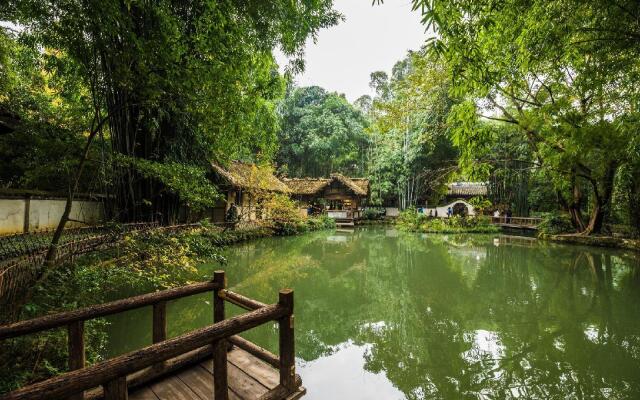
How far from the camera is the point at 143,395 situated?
2285 millimetres

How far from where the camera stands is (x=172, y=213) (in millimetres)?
7902

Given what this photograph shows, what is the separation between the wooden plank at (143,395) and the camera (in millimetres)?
2256

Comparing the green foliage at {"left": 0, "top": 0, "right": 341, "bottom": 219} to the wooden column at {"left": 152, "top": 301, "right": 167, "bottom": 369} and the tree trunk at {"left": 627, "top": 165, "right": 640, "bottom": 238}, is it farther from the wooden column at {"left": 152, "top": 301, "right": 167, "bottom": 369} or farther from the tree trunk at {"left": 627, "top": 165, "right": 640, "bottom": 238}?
the tree trunk at {"left": 627, "top": 165, "right": 640, "bottom": 238}

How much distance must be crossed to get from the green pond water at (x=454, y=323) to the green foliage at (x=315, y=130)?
18.4 meters

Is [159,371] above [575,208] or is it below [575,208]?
below

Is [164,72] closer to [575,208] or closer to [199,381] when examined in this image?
[199,381]

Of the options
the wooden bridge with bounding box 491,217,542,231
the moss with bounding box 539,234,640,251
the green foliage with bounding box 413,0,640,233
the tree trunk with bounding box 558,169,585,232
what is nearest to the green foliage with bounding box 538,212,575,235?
the tree trunk with bounding box 558,169,585,232

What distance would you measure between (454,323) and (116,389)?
505 centimetres

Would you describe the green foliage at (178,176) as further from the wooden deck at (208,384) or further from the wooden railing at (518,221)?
the wooden railing at (518,221)

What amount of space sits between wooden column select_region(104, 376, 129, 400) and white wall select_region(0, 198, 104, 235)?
195 inches

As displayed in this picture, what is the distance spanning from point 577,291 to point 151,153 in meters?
10.1

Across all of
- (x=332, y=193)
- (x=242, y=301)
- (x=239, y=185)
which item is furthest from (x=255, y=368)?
(x=332, y=193)

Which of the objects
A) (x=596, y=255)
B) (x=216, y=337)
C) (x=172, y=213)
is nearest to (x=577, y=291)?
(x=596, y=255)

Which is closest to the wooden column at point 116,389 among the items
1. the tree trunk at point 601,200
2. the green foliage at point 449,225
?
the tree trunk at point 601,200
